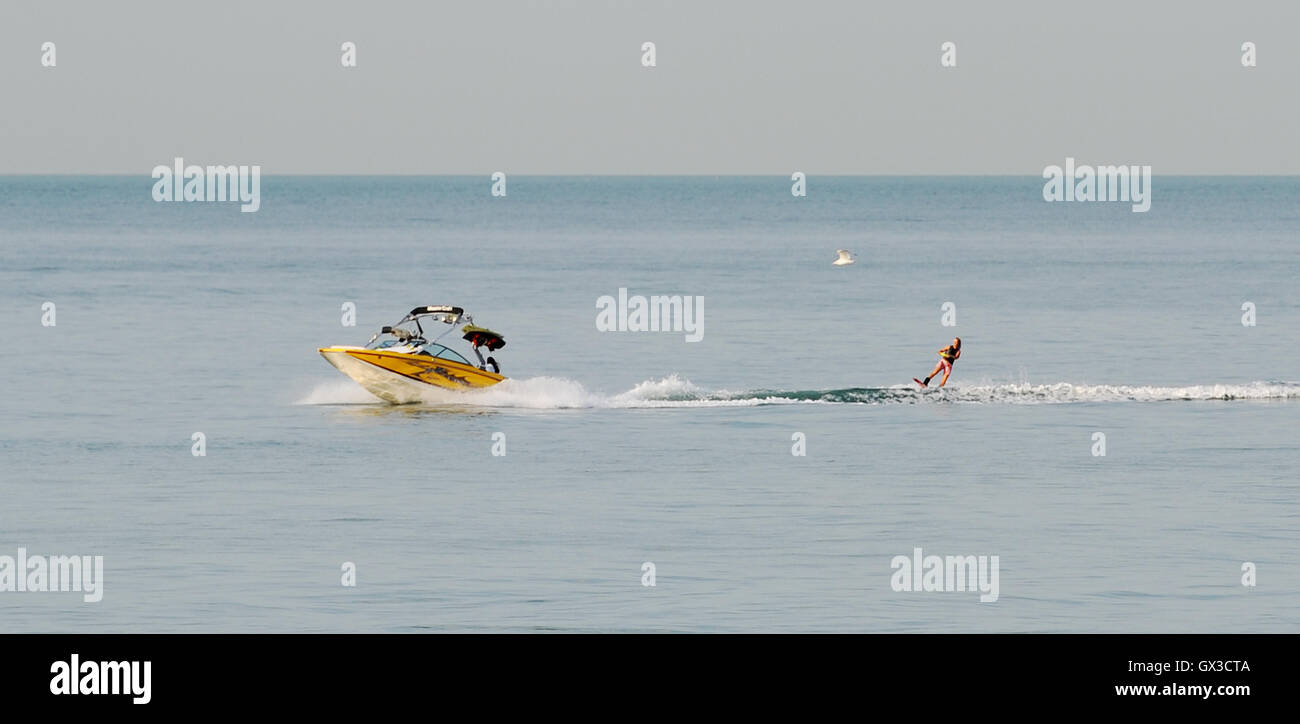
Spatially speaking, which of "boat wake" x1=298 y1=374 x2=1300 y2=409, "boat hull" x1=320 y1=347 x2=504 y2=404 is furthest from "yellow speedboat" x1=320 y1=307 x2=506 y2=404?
"boat wake" x1=298 y1=374 x2=1300 y2=409

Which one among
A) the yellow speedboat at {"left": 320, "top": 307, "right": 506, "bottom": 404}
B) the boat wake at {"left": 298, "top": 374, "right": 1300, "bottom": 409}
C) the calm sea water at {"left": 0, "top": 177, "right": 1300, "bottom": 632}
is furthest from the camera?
Answer: the boat wake at {"left": 298, "top": 374, "right": 1300, "bottom": 409}

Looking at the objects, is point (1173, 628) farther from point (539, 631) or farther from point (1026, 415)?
point (1026, 415)

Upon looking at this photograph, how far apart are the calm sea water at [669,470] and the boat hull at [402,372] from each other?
1.58 feet

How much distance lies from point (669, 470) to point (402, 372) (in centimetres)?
1076

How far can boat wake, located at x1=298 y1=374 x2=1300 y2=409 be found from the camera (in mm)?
44094

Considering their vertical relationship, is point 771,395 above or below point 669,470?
above

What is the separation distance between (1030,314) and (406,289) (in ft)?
97.3

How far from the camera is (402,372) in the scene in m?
43.4

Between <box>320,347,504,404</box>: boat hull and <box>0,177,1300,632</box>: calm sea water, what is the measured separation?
0.48 meters

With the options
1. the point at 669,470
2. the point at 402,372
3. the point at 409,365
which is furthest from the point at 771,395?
the point at 669,470

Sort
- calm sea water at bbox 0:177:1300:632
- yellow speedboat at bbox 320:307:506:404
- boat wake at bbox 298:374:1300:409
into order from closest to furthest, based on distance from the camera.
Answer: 1. calm sea water at bbox 0:177:1300:632
2. yellow speedboat at bbox 320:307:506:404
3. boat wake at bbox 298:374:1300:409

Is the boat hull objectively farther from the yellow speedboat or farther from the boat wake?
the boat wake

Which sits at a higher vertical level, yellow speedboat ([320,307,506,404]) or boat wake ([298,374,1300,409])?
yellow speedboat ([320,307,506,404])

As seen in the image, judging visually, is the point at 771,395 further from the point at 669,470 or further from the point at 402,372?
the point at 669,470
